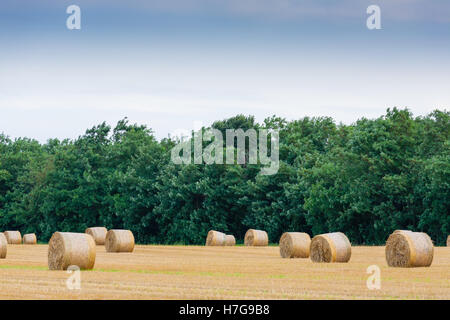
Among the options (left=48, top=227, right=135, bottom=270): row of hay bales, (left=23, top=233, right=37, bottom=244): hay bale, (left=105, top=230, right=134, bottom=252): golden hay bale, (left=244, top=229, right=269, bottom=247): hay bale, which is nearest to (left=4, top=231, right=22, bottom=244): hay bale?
(left=23, top=233, right=37, bottom=244): hay bale

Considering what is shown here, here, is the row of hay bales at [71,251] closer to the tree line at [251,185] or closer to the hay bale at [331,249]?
the hay bale at [331,249]

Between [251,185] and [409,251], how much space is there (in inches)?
1607

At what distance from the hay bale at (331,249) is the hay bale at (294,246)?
15.9 feet

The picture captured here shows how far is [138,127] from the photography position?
91188 mm

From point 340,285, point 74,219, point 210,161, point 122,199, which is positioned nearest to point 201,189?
point 210,161

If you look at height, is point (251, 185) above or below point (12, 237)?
above

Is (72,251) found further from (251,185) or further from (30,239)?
(251,185)

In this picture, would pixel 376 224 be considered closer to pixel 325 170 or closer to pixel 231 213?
pixel 325 170

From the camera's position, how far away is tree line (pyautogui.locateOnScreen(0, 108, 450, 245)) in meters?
54.4

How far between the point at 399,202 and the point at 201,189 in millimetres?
18841

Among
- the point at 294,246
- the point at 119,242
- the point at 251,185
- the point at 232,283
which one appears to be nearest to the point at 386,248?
the point at 294,246

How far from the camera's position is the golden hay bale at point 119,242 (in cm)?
3928

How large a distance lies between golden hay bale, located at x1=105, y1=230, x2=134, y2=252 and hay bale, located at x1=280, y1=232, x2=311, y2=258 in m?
9.60

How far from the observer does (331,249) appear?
1059 inches
